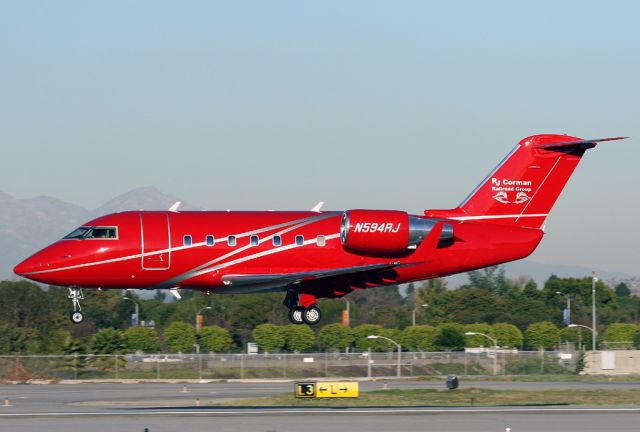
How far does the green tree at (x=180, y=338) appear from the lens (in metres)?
103

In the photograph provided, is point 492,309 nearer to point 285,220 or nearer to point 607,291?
point 607,291

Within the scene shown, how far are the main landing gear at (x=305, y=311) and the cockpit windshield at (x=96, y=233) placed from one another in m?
7.82

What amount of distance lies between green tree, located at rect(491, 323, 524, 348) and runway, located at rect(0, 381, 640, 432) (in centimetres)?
5243

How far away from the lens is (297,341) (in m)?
100

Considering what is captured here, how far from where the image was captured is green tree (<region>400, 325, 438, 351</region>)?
10006 centimetres

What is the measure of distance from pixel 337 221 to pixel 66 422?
13666 millimetres

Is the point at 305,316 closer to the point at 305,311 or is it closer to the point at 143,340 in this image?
the point at 305,311

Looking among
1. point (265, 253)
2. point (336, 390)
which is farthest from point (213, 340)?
point (265, 253)

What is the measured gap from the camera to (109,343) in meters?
82.5

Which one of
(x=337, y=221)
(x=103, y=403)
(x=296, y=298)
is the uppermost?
(x=337, y=221)

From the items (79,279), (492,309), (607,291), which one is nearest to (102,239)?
(79,279)

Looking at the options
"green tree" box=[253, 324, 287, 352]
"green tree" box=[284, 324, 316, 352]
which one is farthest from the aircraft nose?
"green tree" box=[284, 324, 316, 352]

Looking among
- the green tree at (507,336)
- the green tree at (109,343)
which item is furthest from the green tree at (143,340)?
the green tree at (507,336)

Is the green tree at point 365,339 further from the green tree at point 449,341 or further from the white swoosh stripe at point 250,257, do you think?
the white swoosh stripe at point 250,257
